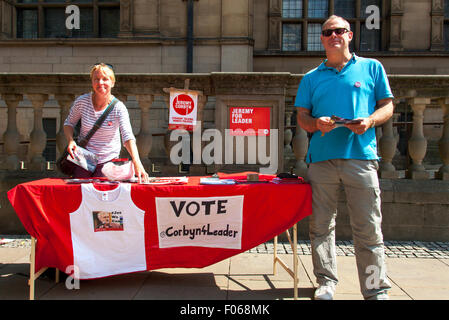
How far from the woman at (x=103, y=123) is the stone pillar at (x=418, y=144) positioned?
12.0 feet

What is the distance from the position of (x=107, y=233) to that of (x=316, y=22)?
36.7ft

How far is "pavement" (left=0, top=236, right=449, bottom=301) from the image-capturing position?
3.32 meters

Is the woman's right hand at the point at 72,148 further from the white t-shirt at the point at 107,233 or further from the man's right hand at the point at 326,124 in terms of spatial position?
the man's right hand at the point at 326,124

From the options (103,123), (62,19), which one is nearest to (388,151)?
(103,123)

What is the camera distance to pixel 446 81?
5039 millimetres

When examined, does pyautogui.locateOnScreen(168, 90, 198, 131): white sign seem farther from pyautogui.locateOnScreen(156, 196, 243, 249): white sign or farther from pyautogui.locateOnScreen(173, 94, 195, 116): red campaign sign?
pyautogui.locateOnScreen(156, 196, 243, 249): white sign

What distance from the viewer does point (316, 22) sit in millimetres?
12406

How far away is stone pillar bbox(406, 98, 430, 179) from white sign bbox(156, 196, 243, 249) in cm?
302

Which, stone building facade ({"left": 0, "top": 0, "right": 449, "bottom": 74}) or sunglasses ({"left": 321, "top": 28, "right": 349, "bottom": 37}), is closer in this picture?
sunglasses ({"left": 321, "top": 28, "right": 349, "bottom": 37})

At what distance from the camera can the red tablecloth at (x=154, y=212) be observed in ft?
10.3

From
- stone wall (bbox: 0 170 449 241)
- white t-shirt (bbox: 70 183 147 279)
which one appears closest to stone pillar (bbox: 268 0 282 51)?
stone wall (bbox: 0 170 449 241)

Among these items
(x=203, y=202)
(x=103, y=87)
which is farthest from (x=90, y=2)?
(x=203, y=202)

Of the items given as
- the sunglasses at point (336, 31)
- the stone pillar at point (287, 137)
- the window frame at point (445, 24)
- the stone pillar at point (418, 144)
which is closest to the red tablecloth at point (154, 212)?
the sunglasses at point (336, 31)

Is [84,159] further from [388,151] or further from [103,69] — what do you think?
[388,151]
